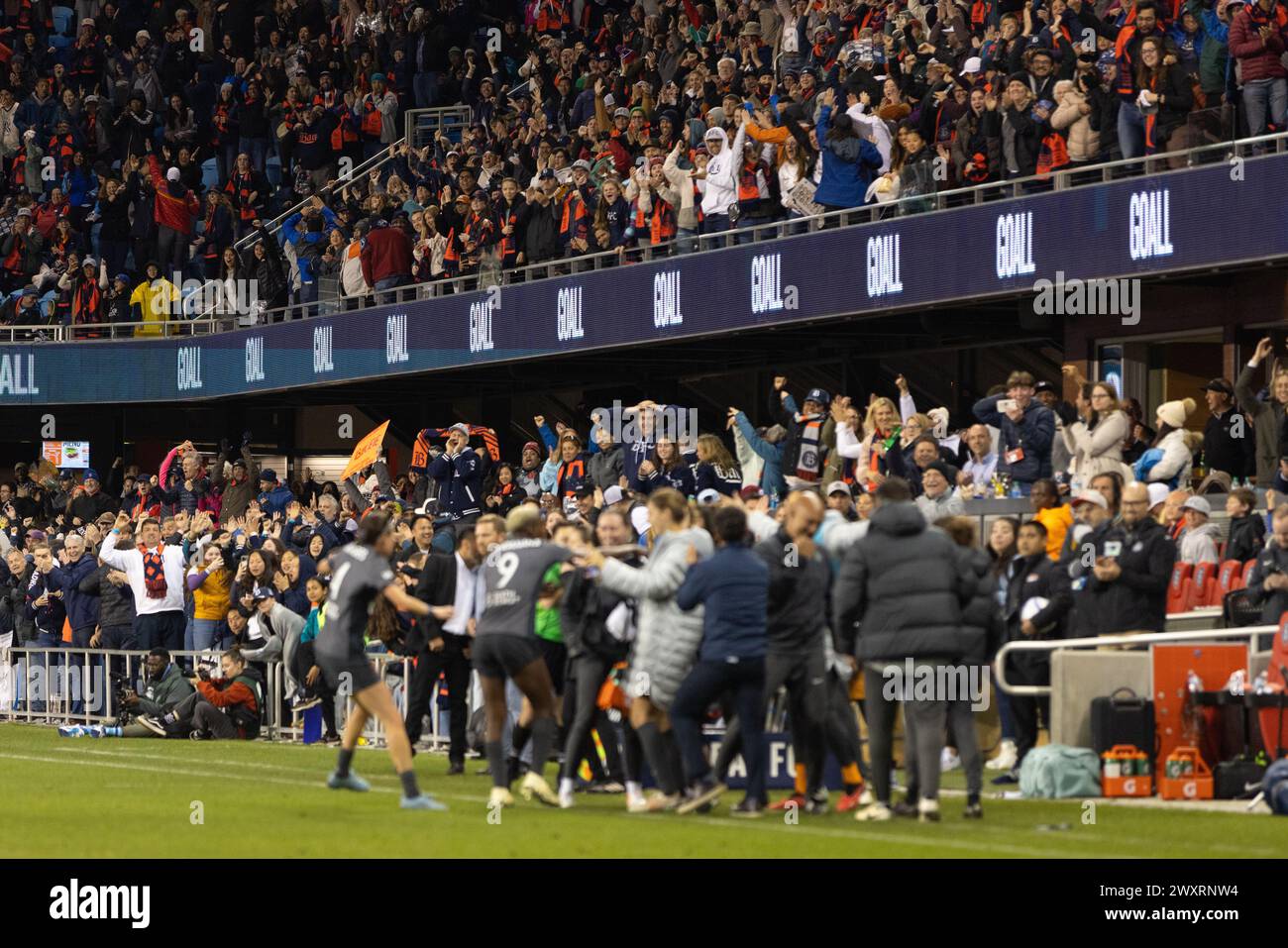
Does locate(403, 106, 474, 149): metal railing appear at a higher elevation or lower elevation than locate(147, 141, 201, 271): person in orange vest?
higher

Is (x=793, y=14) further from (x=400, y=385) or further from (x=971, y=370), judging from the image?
(x=400, y=385)

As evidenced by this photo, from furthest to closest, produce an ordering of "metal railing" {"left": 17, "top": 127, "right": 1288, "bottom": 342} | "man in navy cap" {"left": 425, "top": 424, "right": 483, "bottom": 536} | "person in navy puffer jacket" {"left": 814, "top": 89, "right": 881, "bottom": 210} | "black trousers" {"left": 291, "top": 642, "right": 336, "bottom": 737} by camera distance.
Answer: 1. "man in navy cap" {"left": 425, "top": 424, "right": 483, "bottom": 536}
2. "person in navy puffer jacket" {"left": 814, "top": 89, "right": 881, "bottom": 210}
3. "black trousers" {"left": 291, "top": 642, "right": 336, "bottom": 737}
4. "metal railing" {"left": 17, "top": 127, "right": 1288, "bottom": 342}

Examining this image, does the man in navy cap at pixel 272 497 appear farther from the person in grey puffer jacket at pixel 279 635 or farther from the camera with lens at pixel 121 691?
the person in grey puffer jacket at pixel 279 635

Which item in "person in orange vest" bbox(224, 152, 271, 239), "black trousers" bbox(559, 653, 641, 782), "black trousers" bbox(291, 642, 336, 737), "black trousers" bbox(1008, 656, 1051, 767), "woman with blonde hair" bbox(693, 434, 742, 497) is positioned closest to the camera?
"black trousers" bbox(559, 653, 641, 782)

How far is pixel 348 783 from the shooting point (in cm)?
1415

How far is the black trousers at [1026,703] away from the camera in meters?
14.4

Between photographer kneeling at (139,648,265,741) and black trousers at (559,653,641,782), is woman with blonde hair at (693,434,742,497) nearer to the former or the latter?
photographer kneeling at (139,648,265,741)

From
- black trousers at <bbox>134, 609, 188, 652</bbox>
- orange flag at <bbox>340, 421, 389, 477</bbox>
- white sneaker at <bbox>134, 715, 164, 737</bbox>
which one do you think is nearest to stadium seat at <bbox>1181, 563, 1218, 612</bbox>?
white sneaker at <bbox>134, 715, 164, 737</bbox>

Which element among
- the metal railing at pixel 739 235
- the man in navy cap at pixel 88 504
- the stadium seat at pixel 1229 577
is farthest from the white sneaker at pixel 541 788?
the man in navy cap at pixel 88 504

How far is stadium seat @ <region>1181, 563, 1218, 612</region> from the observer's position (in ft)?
51.9

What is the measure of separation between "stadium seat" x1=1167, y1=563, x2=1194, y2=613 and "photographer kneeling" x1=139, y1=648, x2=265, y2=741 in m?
8.49

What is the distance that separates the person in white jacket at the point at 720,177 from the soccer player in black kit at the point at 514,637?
443 inches
